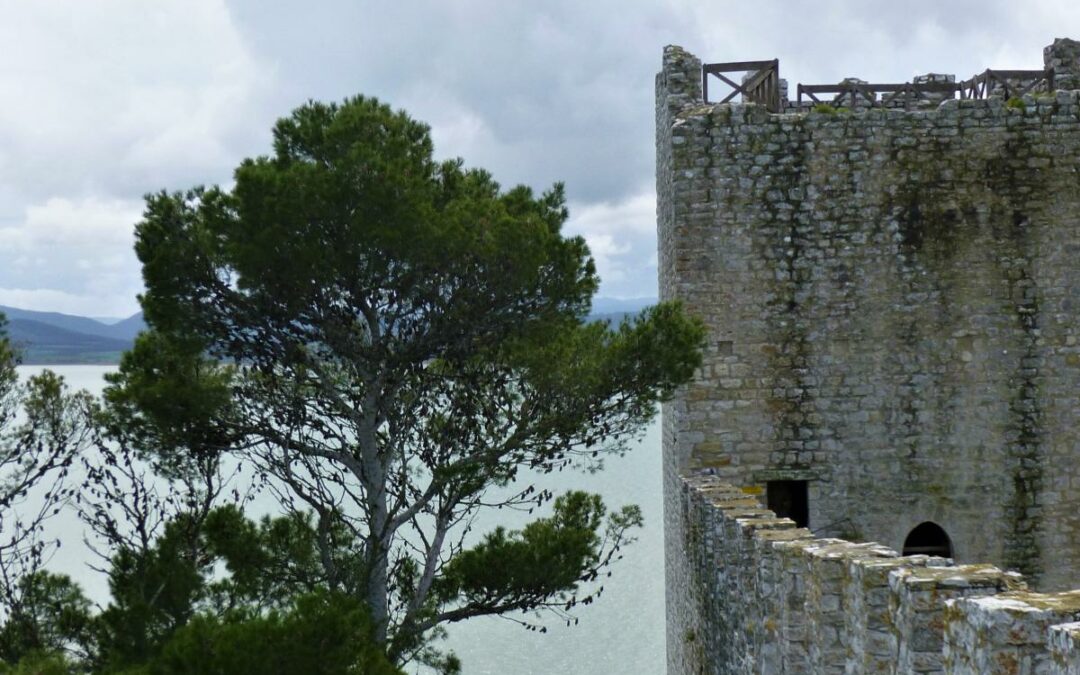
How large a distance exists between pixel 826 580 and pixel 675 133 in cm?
518

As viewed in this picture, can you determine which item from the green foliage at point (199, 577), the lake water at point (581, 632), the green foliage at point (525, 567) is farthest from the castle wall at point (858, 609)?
the lake water at point (581, 632)

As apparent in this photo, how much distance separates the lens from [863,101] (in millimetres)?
9562

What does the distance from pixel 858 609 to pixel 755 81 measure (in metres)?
6.34

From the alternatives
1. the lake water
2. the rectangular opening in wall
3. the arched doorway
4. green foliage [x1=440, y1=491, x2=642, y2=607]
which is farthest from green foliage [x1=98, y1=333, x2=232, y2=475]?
the lake water

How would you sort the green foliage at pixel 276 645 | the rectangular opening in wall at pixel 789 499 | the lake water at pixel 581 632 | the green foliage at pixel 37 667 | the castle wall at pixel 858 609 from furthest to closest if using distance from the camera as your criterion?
the lake water at pixel 581 632, the rectangular opening in wall at pixel 789 499, the green foliage at pixel 276 645, the green foliage at pixel 37 667, the castle wall at pixel 858 609

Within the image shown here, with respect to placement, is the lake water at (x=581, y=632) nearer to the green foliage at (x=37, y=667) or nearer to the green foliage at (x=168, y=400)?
the green foliage at (x=168, y=400)

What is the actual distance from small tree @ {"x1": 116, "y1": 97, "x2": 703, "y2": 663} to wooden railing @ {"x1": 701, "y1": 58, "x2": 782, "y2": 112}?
5.35ft

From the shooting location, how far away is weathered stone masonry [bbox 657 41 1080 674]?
29.6ft

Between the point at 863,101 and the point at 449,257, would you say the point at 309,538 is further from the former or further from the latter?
the point at 863,101

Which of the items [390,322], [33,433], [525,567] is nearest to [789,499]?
[525,567]

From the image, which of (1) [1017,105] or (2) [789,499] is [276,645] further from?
(1) [1017,105]

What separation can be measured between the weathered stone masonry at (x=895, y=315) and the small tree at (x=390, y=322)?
725mm

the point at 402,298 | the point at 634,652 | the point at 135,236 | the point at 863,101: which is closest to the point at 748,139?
the point at 863,101

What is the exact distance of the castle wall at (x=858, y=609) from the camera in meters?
2.92
